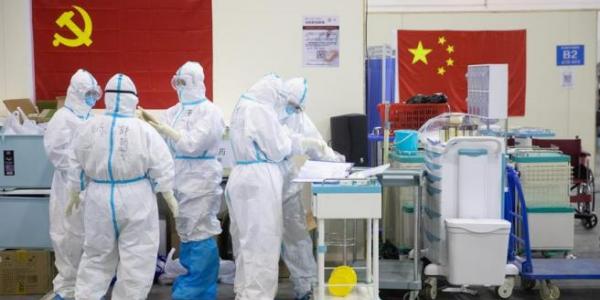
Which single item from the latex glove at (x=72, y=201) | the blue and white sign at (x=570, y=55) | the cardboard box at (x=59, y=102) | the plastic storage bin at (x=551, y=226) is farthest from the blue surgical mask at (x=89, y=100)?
the blue and white sign at (x=570, y=55)

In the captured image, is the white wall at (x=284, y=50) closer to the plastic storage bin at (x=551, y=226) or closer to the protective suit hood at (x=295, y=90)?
the protective suit hood at (x=295, y=90)

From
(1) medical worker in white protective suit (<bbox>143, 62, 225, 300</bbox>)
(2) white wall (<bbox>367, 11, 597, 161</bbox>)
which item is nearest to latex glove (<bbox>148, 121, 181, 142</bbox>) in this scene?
(1) medical worker in white protective suit (<bbox>143, 62, 225, 300</bbox>)

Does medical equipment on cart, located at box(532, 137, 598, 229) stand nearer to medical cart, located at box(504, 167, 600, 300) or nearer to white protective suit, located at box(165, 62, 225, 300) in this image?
medical cart, located at box(504, 167, 600, 300)

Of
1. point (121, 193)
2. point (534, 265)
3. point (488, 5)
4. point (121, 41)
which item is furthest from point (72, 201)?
point (488, 5)

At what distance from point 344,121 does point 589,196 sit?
288cm

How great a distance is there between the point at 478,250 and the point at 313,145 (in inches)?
45.4

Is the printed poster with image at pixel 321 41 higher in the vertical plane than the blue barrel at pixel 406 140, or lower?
higher

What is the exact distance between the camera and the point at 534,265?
15.1ft

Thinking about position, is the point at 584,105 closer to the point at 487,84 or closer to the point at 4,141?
the point at 487,84

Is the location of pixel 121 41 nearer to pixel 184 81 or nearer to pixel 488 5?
pixel 184 81

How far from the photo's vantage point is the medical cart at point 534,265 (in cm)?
439

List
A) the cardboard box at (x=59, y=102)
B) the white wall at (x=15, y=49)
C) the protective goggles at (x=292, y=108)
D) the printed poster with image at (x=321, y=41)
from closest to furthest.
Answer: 1. the protective goggles at (x=292, y=108)
2. the cardboard box at (x=59, y=102)
3. the printed poster with image at (x=321, y=41)
4. the white wall at (x=15, y=49)

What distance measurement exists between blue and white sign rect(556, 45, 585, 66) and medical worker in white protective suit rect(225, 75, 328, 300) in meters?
5.62

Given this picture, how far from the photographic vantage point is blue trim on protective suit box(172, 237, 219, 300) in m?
4.52
